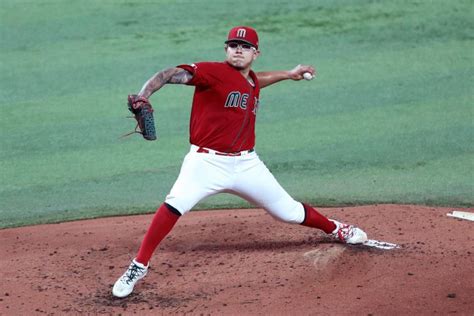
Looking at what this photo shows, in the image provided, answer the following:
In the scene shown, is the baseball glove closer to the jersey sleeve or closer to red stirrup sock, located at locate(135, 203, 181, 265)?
the jersey sleeve

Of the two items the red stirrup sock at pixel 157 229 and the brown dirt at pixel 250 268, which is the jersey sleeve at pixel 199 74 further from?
the brown dirt at pixel 250 268

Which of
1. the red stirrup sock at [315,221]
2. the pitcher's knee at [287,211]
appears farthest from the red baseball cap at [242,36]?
the red stirrup sock at [315,221]

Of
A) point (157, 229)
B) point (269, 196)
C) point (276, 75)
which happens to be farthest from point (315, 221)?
point (157, 229)

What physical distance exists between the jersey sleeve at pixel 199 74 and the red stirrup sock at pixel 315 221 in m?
1.13

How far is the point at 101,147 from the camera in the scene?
28.7ft

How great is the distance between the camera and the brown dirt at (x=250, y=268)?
18.1 ft

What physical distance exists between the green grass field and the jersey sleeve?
2200 mm

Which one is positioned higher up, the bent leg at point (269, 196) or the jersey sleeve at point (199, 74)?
the jersey sleeve at point (199, 74)

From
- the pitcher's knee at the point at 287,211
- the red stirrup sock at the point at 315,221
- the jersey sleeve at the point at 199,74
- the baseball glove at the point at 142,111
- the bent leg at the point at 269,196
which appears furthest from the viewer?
the red stirrup sock at the point at 315,221

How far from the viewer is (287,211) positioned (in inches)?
240

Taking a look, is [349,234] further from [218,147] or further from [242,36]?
[242,36]

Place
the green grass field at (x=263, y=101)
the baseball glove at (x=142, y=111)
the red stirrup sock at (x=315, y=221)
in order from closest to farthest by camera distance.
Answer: the baseball glove at (x=142, y=111) → the red stirrup sock at (x=315, y=221) → the green grass field at (x=263, y=101)

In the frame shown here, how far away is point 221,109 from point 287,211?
0.83 m

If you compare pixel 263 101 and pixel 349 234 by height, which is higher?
pixel 263 101
